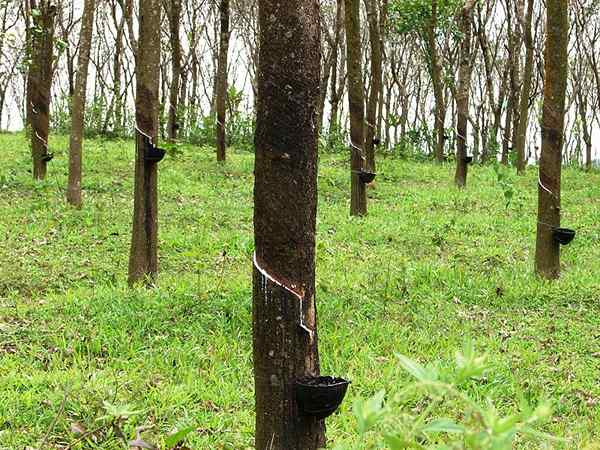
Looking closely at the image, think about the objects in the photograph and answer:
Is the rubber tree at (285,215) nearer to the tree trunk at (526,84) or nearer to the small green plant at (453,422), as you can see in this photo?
the small green plant at (453,422)

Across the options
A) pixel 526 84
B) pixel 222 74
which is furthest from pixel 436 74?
pixel 222 74

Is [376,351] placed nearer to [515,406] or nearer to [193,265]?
[515,406]

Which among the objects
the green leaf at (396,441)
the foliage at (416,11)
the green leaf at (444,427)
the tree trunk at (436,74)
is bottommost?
the green leaf at (396,441)

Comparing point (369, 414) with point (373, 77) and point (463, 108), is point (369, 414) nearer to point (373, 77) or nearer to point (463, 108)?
point (373, 77)

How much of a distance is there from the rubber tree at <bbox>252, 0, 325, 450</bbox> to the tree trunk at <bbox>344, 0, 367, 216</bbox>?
24.0 ft

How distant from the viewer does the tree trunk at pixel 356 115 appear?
9781 mm

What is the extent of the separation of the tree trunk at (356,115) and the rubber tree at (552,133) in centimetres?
380

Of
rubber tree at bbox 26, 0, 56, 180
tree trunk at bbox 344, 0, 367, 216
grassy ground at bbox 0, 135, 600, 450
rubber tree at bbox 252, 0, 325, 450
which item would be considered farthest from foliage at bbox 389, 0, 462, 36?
rubber tree at bbox 252, 0, 325, 450

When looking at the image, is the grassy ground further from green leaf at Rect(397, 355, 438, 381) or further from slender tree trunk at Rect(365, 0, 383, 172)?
green leaf at Rect(397, 355, 438, 381)

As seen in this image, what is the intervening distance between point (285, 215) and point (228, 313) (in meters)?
2.81

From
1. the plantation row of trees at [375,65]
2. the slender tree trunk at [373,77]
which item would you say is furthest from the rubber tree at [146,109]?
the slender tree trunk at [373,77]

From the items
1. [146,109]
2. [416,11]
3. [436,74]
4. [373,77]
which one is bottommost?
[146,109]

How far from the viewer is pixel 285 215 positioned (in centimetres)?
265

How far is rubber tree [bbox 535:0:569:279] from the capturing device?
621cm
